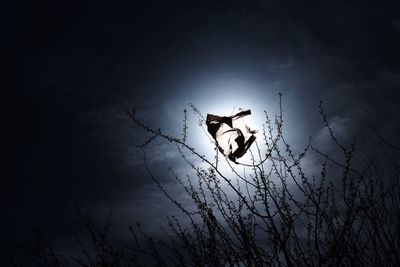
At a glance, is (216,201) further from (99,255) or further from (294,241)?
(99,255)

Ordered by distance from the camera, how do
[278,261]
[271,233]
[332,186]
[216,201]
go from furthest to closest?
[332,186] → [216,201] → [271,233] → [278,261]

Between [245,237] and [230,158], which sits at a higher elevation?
[230,158]

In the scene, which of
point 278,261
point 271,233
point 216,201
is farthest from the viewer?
point 216,201

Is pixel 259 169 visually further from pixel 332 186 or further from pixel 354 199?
pixel 332 186

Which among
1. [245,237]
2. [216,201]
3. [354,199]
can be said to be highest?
[216,201]

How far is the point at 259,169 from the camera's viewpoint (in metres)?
3.64

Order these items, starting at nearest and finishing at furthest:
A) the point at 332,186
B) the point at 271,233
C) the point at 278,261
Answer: the point at 278,261, the point at 271,233, the point at 332,186

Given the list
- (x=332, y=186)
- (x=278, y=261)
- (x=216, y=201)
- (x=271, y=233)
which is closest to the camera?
(x=278, y=261)

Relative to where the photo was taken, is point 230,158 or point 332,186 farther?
point 332,186

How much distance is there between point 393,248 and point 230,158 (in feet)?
6.75

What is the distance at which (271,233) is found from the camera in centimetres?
358

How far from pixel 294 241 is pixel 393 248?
1.11 m

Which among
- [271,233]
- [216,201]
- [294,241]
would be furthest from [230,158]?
[294,241]

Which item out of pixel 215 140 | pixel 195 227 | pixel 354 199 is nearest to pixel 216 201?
pixel 195 227
